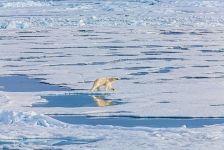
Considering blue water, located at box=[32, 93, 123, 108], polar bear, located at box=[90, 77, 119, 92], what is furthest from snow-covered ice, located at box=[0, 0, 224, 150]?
polar bear, located at box=[90, 77, 119, 92]

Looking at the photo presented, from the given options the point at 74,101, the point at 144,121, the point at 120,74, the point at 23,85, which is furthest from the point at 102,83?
the point at 144,121

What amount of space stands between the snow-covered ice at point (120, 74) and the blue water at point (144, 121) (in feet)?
0.99

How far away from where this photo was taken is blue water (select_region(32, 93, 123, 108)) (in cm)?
1075

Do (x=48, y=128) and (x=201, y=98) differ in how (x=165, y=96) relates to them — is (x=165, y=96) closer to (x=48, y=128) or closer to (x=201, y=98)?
(x=201, y=98)

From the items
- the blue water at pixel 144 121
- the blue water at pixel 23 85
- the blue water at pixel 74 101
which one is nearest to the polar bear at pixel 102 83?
the blue water at pixel 74 101

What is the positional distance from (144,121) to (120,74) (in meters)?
5.42

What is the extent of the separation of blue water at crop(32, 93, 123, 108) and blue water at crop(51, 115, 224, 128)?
1.06 meters

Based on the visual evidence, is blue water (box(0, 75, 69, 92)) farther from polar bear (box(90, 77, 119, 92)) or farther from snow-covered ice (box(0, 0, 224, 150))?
polar bear (box(90, 77, 119, 92))

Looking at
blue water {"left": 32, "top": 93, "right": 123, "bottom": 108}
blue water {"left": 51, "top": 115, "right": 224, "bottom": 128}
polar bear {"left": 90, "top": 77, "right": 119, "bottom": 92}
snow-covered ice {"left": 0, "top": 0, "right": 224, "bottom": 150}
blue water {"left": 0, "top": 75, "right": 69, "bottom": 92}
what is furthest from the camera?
blue water {"left": 0, "top": 75, "right": 69, "bottom": 92}

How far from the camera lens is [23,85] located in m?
13.2

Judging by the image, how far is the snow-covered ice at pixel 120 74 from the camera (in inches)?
315

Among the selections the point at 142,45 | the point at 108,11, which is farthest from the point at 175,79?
the point at 108,11

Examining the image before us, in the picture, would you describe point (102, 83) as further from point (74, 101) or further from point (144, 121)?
point (144, 121)

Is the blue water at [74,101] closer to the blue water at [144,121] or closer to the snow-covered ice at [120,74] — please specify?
the snow-covered ice at [120,74]
